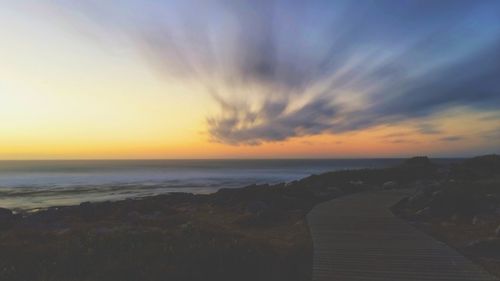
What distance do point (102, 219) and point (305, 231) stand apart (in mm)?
12777

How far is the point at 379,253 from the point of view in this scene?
9.87 m

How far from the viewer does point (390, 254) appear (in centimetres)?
976

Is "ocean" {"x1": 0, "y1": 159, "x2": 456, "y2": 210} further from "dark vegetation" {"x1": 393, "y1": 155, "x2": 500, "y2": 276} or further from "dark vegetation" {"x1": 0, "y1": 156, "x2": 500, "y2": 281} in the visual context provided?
"dark vegetation" {"x1": 393, "y1": 155, "x2": 500, "y2": 276}

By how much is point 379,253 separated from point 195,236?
545cm

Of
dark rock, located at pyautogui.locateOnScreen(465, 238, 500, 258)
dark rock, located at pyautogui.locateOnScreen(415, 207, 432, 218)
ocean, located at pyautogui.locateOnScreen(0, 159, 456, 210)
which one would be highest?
ocean, located at pyautogui.locateOnScreen(0, 159, 456, 210)

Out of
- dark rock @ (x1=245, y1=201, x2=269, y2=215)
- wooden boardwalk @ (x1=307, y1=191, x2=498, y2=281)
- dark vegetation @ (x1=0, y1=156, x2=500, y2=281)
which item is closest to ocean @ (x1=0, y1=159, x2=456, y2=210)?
dark vegetation @ (x1=0, y1=156, x2=500, y2=281)

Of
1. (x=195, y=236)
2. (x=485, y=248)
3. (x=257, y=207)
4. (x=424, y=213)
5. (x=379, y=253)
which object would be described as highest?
(x=257, y=207)

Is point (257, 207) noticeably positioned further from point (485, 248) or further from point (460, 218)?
point (485, 248)

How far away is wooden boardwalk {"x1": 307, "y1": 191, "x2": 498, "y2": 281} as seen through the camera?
324 inches

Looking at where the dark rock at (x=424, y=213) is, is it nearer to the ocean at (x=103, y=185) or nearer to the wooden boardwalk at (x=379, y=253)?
the wooden boardwalk at (x=379, y=253)

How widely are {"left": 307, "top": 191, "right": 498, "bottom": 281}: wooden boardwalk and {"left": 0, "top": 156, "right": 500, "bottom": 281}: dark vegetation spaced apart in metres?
0.67

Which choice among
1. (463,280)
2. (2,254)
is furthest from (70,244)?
(463,280)

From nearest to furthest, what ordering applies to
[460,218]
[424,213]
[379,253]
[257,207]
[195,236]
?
[379,253]
[195,236]
[460,218]
[424,213]
[257,207]

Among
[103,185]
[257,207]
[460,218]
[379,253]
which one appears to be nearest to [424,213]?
[460,218]
